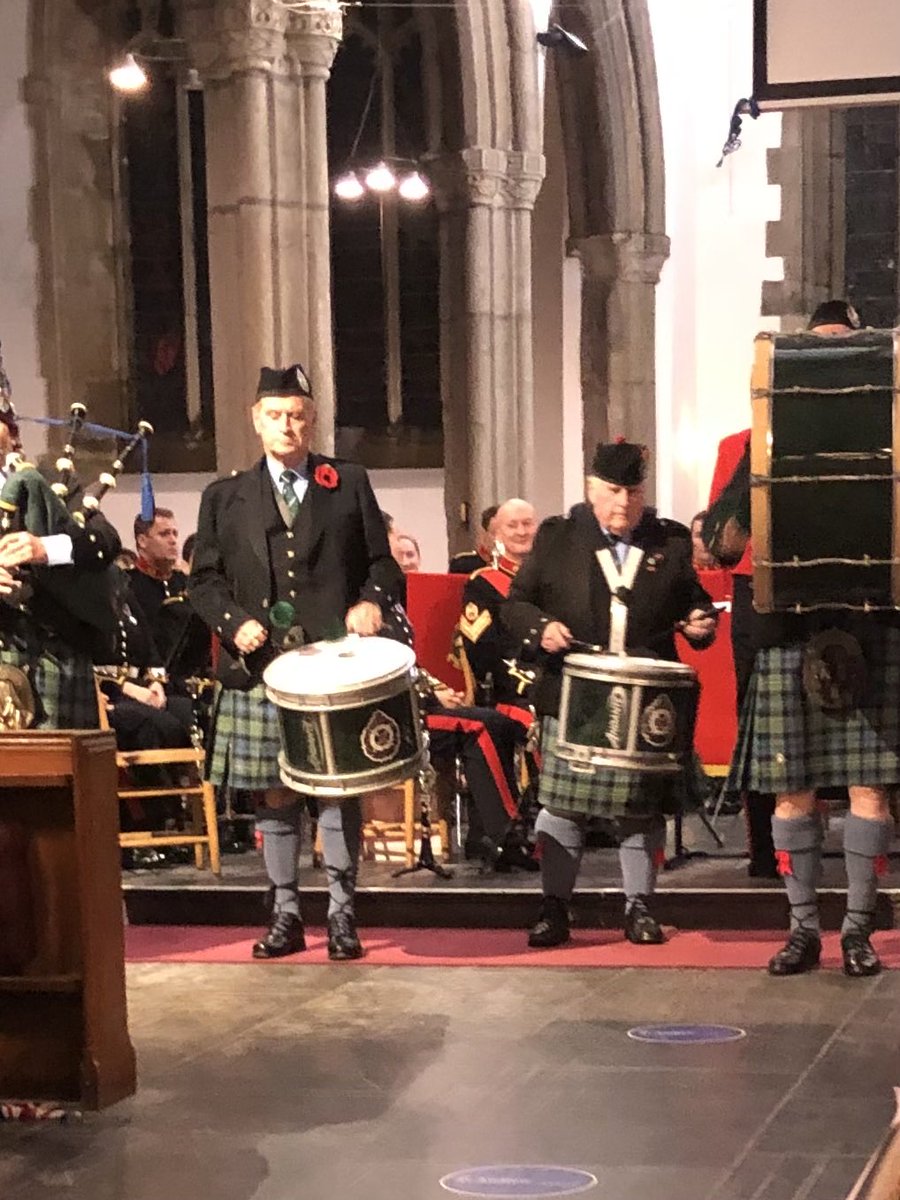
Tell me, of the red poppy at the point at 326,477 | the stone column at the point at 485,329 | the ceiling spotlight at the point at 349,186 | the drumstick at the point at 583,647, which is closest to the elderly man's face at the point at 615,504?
the drumstick at the point at 583,647

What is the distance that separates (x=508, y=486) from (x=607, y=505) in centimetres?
Result: 747

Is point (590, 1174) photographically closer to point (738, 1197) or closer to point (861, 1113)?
point (738, 1197)

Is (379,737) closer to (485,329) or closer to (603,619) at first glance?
(603,619)

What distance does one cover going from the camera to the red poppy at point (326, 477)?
18.1 ft

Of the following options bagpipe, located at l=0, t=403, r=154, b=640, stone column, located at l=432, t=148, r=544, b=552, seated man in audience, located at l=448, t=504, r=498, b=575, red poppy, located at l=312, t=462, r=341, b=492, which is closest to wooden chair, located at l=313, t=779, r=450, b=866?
seated man in audience, located at l=448, t=504, r=498, b=575

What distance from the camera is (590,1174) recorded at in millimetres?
3414

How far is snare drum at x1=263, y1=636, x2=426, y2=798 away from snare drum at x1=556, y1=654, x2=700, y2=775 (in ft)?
1.53

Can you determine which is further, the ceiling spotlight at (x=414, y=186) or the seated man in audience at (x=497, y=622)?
the ceiling spotlight at (x=414, y=186)

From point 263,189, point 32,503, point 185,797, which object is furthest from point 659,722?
point 263,189

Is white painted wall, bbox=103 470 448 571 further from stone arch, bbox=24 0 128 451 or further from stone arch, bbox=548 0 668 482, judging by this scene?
stone arch, bbox=548 0 668 482

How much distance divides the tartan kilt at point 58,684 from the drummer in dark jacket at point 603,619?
1.22 metres

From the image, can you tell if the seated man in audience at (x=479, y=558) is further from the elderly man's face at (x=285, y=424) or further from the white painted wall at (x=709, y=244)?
the white painted wall at (x=709, y=244)

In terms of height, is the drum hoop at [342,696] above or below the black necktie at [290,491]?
below

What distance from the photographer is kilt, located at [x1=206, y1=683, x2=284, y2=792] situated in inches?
215
